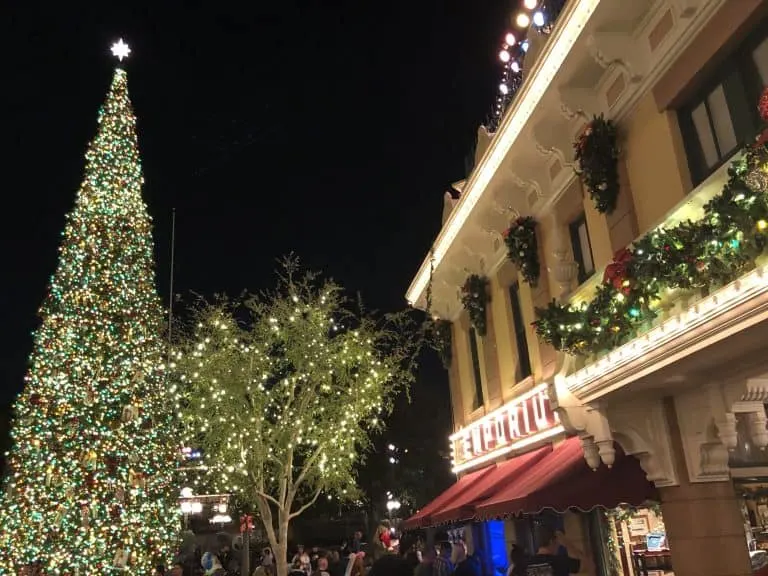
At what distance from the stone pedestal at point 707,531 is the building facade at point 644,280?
0.02 m

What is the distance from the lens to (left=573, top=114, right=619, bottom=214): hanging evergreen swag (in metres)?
8.41

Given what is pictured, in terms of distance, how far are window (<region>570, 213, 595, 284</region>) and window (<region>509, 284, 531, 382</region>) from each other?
2.33m

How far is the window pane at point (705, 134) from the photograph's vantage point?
22.9ft

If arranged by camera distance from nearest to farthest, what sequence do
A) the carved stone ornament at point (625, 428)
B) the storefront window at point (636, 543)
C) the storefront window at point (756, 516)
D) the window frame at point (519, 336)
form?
the carved stone ornament at point (625, 428), the storefront window at point (756, 516), the storefront window at point (636, 543), the window frame at point (519, 336)

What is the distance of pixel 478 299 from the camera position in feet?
45.7

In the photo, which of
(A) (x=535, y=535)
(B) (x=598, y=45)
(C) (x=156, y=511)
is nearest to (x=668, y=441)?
(B) (x=598, y=45)

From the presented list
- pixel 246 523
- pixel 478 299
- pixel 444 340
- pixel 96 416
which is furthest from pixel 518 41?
pixel 246 523

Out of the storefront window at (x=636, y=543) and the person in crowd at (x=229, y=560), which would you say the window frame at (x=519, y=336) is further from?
the person in crowd at (x=229, y=560)

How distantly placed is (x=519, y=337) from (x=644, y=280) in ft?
21.1

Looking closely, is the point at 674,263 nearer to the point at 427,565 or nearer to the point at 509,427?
the point at 427,565

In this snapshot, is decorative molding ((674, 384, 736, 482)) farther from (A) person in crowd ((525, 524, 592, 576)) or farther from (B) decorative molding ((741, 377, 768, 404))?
(A) person in crowd ((525, 524, 592, 576))

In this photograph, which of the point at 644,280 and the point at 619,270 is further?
the point at 619,270

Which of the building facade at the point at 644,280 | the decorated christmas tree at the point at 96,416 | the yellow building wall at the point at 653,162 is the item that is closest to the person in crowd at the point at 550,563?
the building facade at the point at 644,280

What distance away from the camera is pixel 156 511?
1361cm
